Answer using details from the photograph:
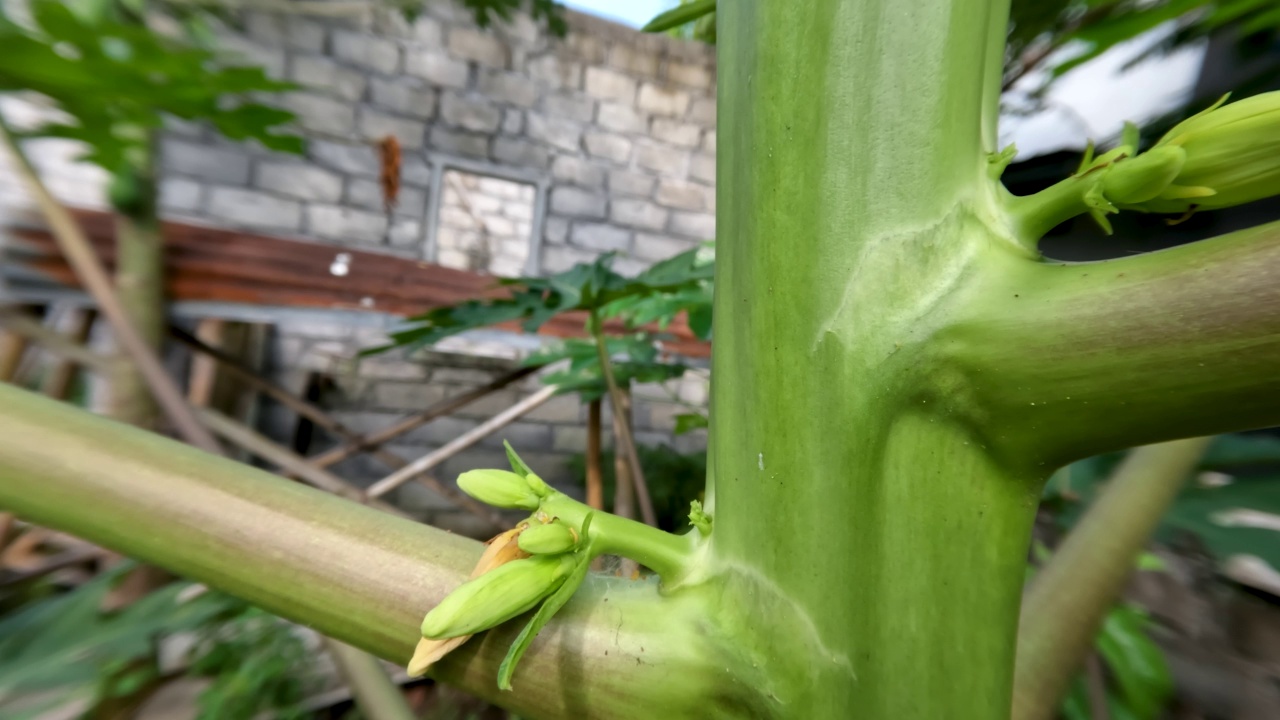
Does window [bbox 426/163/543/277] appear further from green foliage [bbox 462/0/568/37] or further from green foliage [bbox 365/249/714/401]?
green foliage [bbox 365/249/714/401]

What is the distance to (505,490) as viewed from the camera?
22cm

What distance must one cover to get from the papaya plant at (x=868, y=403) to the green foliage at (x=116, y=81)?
767 mm

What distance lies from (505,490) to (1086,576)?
256 millimetres

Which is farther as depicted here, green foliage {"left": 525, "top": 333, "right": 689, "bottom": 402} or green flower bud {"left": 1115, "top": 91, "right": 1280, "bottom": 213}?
green foliage {"left": 525, "top": 333, "right": 689, "bottom": 402}

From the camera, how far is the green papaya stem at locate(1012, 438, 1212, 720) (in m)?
0.25

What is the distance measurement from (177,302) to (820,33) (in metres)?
1.25

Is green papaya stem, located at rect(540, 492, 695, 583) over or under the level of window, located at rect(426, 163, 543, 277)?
under

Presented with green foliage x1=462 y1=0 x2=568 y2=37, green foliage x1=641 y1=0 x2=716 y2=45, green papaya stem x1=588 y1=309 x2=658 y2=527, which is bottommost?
green papaya stem x1=588 y1=309 x2=658 y2=527

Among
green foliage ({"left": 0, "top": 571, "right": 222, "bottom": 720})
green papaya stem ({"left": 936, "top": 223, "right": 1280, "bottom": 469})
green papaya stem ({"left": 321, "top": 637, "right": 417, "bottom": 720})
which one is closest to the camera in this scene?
green papaya stem ({"left": 936, "top": 223, "right": 1280, "bottom": 469})

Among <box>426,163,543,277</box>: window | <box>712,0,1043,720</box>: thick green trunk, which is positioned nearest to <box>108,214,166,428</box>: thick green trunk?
<box>712,0,1043,720</box>: thick green trunk

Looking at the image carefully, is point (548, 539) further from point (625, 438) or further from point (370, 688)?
point (625, 438)

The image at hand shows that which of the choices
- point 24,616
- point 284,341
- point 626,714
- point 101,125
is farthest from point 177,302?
point 284,341

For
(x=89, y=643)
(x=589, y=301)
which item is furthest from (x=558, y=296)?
(x=89, y=643)

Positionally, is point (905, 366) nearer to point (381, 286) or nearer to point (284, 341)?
point (381, 286)
